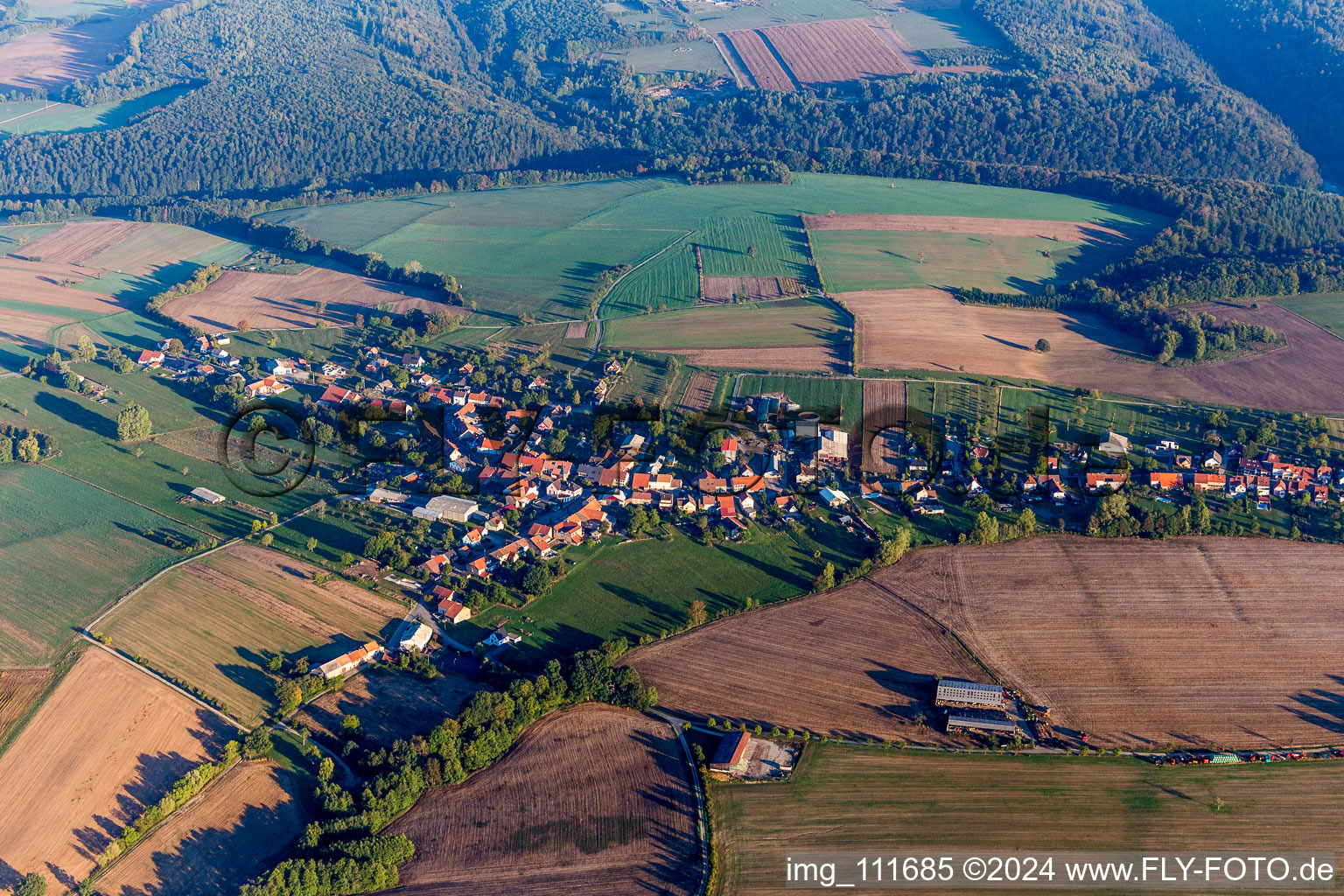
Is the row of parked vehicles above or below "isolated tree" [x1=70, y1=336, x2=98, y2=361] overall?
below

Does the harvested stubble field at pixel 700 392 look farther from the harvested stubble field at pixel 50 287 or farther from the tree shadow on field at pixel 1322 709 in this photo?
the harvested stubble field at pixel 50 287

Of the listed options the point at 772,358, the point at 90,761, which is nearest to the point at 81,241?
the point at 772,358

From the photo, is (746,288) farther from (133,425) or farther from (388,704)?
(388,704)

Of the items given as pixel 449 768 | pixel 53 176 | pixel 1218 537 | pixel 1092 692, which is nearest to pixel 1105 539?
pixel 1218 537

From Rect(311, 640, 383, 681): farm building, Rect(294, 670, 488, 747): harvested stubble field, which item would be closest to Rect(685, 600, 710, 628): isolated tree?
Rect(294, 670, 488, 747): harvested stubble field

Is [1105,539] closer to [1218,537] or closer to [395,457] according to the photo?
[1218,537]

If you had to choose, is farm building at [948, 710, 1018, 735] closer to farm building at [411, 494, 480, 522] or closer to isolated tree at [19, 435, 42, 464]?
farm building at [411, 494, 480, 522]
